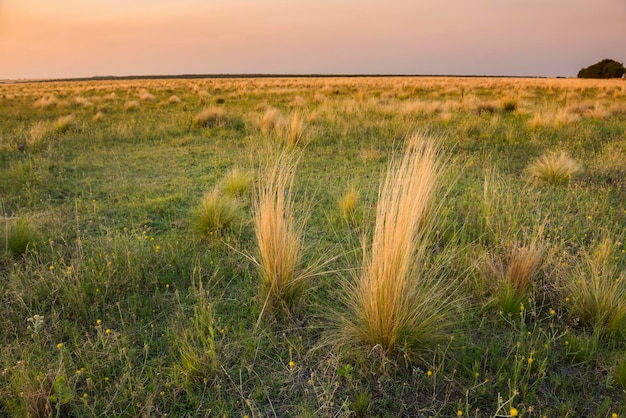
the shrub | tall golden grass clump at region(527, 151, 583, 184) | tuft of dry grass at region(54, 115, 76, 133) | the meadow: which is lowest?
the meadow

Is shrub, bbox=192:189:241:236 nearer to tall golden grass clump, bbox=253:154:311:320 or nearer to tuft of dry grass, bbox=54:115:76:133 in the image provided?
tall golden grass clump, bbox=253:154:311:320

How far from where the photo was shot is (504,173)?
5.48 metres

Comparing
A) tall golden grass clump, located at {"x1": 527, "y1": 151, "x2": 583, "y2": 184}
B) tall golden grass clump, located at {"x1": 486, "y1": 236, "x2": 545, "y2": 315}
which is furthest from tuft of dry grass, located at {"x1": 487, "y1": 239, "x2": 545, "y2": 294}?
tall golden grass clump, located at {"x1": 527, "y1": 151, "x2": 583, "y2": 184}

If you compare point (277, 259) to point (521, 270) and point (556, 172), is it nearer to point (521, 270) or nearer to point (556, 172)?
point (521, 270)

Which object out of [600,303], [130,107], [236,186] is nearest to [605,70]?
[130,107]

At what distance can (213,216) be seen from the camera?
3.73 meters

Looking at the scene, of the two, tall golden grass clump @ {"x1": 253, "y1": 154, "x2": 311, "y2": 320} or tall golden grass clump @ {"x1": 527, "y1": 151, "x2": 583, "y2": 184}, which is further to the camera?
tall golden grass clump @ {"x1": 527, "y1": 151, "x2": 583, "y2": 184}

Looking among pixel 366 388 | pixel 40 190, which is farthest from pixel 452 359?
pixel 40 190

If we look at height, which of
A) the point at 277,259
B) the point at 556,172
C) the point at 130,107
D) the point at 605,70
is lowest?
the point at 277,259

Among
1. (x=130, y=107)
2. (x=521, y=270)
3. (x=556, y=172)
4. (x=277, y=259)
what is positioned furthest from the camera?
(x=130, y=107)

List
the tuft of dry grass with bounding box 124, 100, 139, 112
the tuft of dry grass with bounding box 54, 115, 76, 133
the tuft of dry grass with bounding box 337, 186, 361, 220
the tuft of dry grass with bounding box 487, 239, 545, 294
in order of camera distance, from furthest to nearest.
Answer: the tuft of dry grass with bounding box 124, 100, 139, 112 < the tuft of dry grass with bounding box 54, 115, 76, 133 < the tuft of dry grass with bounding box 337, 186, 361, 220 < the tuft of dry grass with bounding box 487, 239, 545, 294

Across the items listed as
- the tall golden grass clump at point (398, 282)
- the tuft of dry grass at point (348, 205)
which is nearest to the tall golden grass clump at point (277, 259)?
the tall golden grass clump at point (398, 282)

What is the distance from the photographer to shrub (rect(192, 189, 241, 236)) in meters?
3.71

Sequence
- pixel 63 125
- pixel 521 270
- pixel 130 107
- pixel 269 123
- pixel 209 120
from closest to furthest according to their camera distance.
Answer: pixel 521 270
pixel 269 123
pixel 63 125
pixel 209 120
pixel 130 107
